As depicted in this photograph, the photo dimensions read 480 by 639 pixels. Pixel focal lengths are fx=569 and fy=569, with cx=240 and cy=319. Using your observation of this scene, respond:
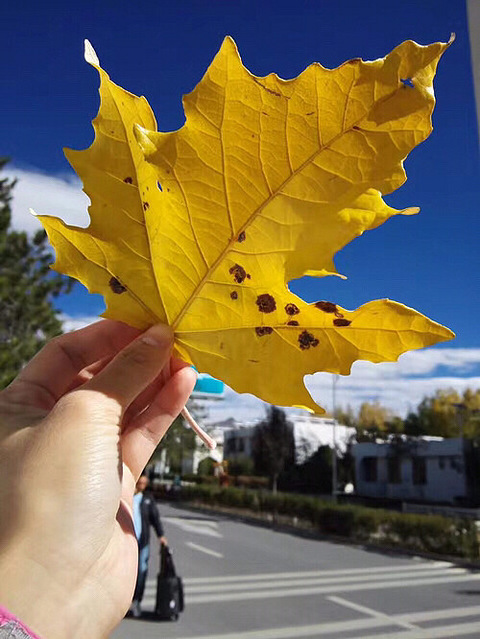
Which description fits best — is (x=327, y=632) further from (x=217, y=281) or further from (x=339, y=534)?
(x=339, y=534)

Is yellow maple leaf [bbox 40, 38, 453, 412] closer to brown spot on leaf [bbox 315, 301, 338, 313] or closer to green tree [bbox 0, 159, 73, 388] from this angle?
brown spot on leaf [bbox 315, 301, 338, 313]

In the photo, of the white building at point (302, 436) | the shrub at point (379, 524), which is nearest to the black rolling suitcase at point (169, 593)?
the shrub at point (379, 524)

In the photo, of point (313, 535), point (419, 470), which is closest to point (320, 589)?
point (313, 535)

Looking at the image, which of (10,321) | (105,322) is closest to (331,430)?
(10,321)

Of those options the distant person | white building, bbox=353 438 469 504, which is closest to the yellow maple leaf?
the distant person

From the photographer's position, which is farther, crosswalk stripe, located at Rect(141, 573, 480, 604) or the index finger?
crosswalk stripe, located at Rect(141, 573, 480, 604)

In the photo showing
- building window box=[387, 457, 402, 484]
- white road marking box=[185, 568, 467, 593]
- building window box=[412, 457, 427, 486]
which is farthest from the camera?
building window box=[387, 457, 402, 484]

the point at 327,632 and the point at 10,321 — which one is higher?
the point at 10,321
